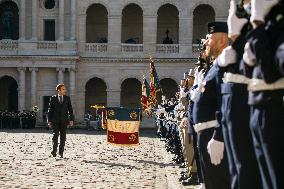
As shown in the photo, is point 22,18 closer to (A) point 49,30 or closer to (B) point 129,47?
(A) point 49,30

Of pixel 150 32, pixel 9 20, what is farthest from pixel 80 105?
pixel 9 20

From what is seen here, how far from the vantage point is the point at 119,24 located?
148 ft

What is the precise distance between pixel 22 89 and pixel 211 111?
38.5 m

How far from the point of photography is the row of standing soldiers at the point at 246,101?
4.18 metres

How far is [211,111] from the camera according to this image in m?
6.68

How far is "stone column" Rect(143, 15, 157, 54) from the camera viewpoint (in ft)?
148

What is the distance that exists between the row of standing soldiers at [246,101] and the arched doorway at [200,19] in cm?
4027

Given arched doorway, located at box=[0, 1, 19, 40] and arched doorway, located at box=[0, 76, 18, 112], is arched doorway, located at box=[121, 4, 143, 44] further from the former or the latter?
arched doorway, located at box=[0, 76, 18, 112]

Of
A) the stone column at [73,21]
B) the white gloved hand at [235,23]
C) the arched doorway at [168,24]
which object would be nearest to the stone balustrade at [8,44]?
the stone column at [73,21]

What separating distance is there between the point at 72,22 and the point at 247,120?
40496 mm

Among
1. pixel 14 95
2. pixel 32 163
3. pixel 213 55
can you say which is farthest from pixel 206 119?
pixel 14 95

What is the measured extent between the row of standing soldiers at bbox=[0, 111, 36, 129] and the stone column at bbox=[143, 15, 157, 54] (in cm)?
1010

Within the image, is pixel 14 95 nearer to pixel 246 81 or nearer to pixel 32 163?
pixel 32 163

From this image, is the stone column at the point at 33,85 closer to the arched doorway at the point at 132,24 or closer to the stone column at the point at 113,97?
the stone column at the point at 113,97
